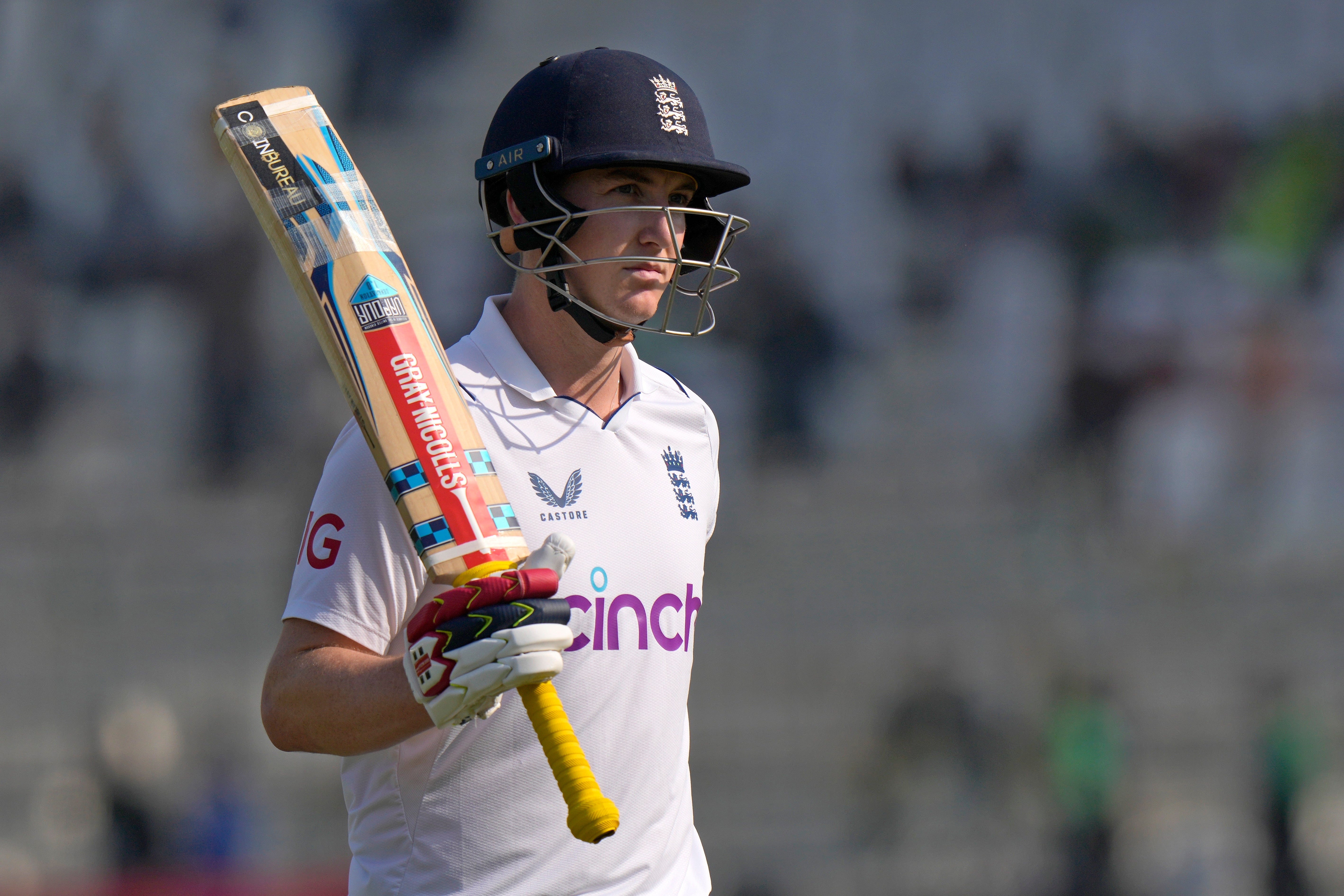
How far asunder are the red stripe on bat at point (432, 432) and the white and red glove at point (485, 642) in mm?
150

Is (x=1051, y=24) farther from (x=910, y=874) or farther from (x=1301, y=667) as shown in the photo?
(x=910, y=874)

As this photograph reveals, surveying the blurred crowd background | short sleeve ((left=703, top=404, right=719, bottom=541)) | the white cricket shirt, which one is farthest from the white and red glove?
the blurred crowd background

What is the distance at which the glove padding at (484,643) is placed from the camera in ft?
4.99

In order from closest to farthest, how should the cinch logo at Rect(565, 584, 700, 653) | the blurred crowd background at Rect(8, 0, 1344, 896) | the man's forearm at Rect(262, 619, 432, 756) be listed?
the man's forearm at Rect(262, 619, 432, 756), the cinch logo at Rect(565, 584, 700, 653), the blurred crowd background at Rect(8, 0, 1344, 896)

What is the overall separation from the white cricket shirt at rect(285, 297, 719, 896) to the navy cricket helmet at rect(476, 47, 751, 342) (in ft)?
0.49

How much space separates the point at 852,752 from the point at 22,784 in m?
4.63

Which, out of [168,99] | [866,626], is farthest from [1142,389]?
[168,99]

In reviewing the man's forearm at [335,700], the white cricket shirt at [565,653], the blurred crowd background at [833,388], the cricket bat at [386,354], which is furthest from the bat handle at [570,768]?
the blurred crowd background at [833,388]

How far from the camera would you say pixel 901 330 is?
8.16 metres

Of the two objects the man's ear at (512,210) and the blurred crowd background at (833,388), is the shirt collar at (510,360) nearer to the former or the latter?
the man's ear at (512,210)

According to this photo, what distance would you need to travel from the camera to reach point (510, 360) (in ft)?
6.72

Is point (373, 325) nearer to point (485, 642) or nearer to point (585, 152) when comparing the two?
point (585, 152)

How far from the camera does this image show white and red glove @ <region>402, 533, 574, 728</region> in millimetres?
1522

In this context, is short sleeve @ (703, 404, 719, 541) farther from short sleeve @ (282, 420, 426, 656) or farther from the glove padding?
the glove padding
